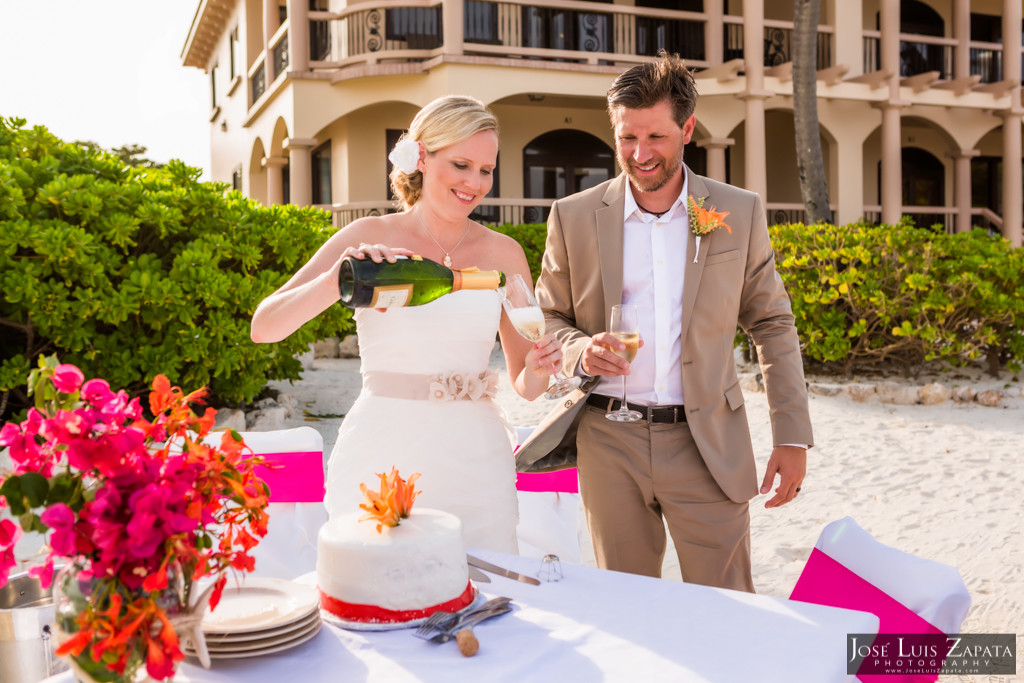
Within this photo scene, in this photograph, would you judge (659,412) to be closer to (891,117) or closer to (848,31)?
(891,117)

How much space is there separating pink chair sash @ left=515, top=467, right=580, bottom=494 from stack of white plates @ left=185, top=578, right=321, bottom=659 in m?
1.69

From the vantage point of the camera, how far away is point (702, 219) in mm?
2896

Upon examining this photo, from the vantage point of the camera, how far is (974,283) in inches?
363

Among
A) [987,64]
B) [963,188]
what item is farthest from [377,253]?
[987,64]

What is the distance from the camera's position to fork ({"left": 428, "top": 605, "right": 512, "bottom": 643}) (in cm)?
164

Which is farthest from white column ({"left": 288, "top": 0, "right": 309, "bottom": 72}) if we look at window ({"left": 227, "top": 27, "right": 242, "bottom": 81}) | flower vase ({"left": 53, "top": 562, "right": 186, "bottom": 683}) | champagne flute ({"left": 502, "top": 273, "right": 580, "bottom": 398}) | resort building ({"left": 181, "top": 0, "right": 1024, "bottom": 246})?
flower vase ({"left": 53, "top": 562, "right": 186, "bottom": 683})

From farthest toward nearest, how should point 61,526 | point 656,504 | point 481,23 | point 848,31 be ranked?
point 848,31
point 481,23
point 656,504
point 61,526

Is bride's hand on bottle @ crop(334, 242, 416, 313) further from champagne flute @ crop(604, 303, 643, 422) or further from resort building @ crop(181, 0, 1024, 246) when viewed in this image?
resort building @ crop(181, 0, 1024, 246)

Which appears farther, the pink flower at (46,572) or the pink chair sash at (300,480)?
the pink chair sash at (300,480)

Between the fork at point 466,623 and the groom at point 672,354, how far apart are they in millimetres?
1152

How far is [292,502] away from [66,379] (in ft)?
6.56

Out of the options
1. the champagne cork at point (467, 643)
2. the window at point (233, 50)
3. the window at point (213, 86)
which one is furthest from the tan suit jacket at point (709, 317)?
the window at point (213, 86)

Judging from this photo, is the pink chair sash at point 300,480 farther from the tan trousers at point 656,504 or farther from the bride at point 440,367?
the tan trousers at point 656,504

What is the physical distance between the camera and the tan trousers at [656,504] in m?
2.91
